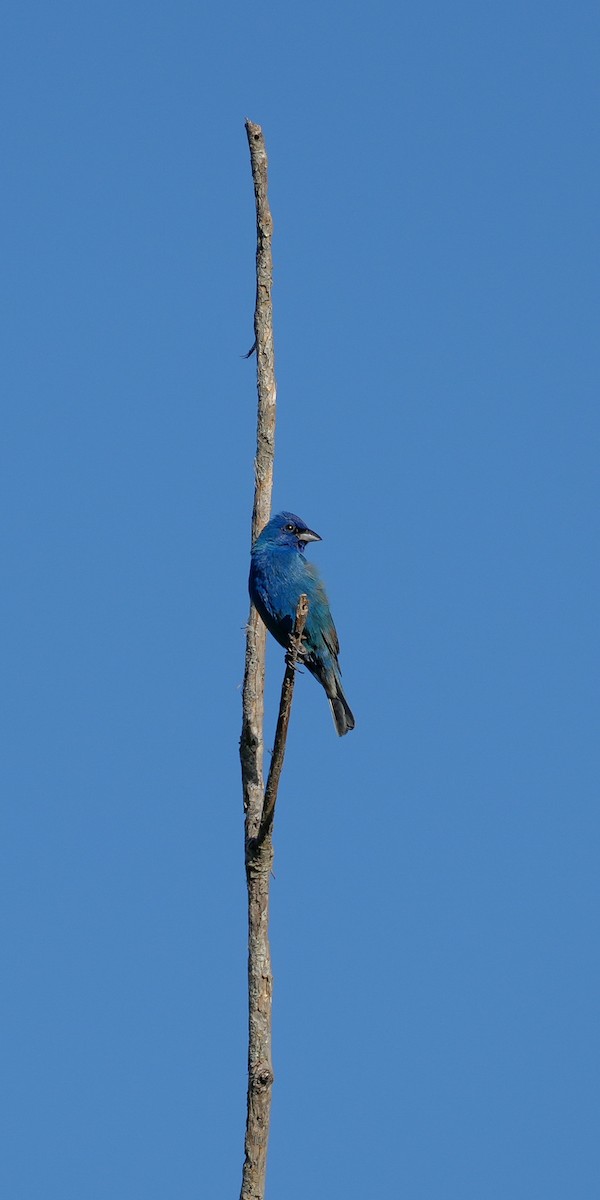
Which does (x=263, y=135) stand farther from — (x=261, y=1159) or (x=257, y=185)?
(x=261, y=1159)

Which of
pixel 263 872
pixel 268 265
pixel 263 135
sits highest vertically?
pixel 263 135

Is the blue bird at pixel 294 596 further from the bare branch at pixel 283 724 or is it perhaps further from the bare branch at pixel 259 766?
the bare branch at pixel 283 724

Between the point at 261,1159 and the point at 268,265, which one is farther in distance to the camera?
the point at 268,265

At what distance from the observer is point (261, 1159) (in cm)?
909

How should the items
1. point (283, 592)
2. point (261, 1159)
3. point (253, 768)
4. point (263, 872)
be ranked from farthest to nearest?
point (283, 592)
point (253, 768)
point (263, 872)
point (261, 1159)

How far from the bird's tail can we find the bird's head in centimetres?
112

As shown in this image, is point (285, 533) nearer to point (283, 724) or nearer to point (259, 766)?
point (259, 766)

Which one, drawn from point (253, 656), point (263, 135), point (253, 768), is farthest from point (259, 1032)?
point (263, 135)

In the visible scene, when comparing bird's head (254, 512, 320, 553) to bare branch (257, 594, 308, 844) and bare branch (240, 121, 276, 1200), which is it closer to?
bare branch (240, 121, 276, 1200)

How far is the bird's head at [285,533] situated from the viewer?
11.2 m

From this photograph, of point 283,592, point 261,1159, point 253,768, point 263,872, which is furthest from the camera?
point 283,592

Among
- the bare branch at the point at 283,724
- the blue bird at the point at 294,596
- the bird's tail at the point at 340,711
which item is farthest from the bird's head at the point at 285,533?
the bare branch at the point at 283,724

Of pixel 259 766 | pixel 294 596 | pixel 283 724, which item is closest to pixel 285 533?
pixel 294 596

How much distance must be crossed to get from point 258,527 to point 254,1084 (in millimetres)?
3964
